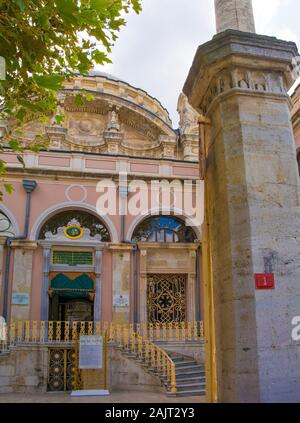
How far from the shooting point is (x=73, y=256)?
16.5 m

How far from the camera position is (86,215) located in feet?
55.7

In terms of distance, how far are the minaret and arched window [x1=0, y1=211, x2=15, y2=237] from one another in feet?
37.9

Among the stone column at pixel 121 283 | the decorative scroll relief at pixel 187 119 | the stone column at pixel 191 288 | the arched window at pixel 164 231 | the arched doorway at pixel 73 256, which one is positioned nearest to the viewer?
the stone column at pixel 121 283

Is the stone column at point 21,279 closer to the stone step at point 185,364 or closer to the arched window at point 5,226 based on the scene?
the arched window at point 5,226

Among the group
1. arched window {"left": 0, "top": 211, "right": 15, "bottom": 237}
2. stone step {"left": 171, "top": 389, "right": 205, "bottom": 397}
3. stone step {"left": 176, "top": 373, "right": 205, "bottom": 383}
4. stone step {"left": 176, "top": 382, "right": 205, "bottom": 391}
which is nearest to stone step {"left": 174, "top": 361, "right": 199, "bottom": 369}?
stone step {"left": 176, "top": 373, "right": 205, "bottom": 383}

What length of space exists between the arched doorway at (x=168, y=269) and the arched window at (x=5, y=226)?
15.2 feet

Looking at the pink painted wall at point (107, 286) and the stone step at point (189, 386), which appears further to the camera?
the pink painted wall at point (107, 286)

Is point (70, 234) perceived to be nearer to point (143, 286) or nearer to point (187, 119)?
point (143, 286)

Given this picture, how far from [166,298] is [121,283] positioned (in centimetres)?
210

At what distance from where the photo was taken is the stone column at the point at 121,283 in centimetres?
1574

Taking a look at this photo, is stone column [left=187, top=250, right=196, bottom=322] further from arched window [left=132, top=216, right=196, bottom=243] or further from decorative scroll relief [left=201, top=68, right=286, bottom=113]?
decorative scroll relief [left=201, top=68, right=286, bottom=113]

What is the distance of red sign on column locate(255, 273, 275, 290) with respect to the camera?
4.39 meters

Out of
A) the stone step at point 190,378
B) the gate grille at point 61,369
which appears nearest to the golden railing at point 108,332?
the gate grille at point 61,369

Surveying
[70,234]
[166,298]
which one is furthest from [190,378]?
[70,234]
